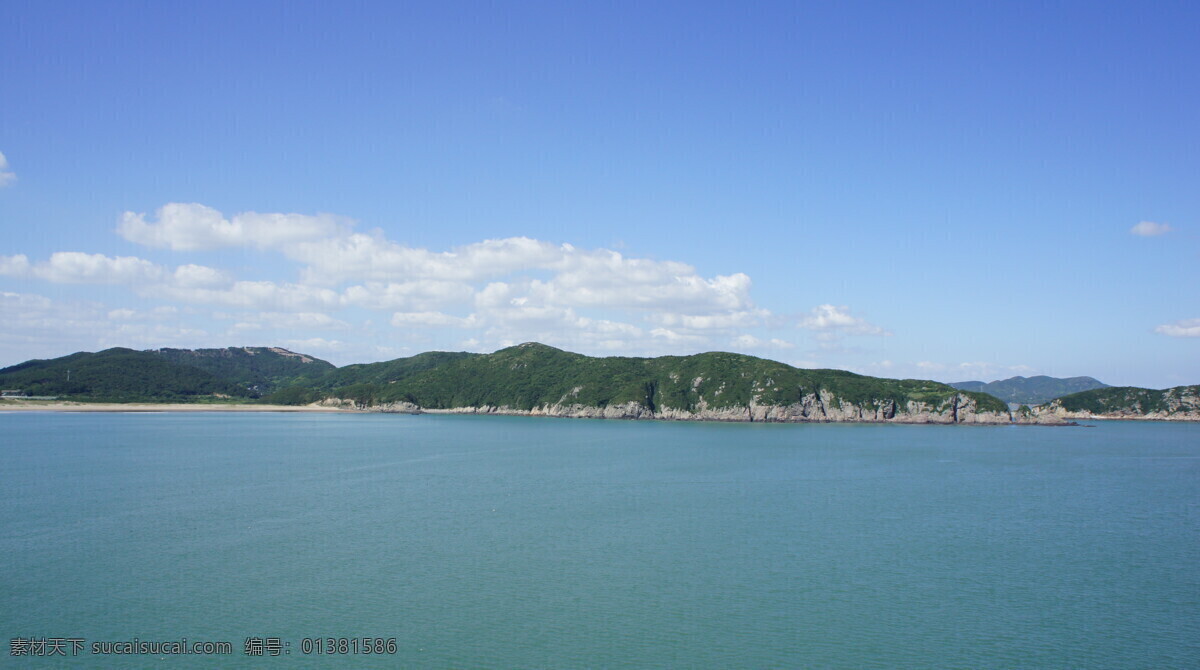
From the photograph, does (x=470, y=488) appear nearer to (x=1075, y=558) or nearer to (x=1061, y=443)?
(x=1075, y=558)

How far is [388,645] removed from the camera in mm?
21078

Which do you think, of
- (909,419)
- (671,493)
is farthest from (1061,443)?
(671,493)

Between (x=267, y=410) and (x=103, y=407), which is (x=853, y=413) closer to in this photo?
(x=267, y=410)

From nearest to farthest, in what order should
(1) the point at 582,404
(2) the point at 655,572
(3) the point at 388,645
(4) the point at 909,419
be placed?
1. (3) the point at 388,645
2. (2) the point at 655,572
3. (4) the point at 909,419
4. (1) the point at 582,404

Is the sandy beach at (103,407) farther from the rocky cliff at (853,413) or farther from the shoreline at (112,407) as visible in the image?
the rocky cliff at (853,413)

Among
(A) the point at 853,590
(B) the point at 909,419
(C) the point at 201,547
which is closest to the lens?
(A) the point at 853,590

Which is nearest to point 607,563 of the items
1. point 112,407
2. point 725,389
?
point 725,389

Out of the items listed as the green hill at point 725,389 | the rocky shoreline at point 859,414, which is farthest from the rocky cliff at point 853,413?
the green hill at point 725,389

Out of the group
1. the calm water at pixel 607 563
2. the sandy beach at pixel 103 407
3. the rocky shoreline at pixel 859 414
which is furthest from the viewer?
the sandy beach at pixel 103 407

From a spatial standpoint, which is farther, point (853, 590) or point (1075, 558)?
point (1075, 558)

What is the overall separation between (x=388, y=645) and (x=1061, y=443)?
115918 mm

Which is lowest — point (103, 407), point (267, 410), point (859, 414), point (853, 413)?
point (267, 410)

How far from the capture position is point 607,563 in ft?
99.8

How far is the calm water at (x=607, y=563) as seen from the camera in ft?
71.3
